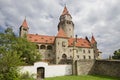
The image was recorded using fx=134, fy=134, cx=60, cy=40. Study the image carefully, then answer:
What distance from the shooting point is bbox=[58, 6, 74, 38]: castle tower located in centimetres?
5141

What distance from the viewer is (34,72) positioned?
2662cm

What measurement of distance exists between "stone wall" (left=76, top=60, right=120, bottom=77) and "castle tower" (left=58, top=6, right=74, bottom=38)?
22175mm

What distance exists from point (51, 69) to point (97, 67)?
1023cm

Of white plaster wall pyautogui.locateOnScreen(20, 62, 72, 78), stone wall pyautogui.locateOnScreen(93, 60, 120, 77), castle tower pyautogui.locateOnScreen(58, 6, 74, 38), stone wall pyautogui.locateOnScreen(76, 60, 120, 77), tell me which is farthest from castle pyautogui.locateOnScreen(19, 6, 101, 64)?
stone wall pyautogui.locateOnScreen(93, 60, 120, 77)

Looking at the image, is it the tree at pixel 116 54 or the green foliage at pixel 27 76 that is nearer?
the green foliage at pixel 27 76

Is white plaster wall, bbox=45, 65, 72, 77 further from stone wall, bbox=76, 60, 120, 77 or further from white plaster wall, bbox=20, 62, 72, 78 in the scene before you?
stone wall, bbox=76, 60, 120, 77

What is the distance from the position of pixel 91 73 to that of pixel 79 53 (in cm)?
1542

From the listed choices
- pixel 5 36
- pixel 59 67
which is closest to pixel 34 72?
pixel 59 67

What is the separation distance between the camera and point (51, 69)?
2845 cm

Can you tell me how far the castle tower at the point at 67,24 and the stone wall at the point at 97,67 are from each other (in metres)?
22.2

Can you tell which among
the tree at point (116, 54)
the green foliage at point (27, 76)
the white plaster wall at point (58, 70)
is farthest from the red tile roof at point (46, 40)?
the green foliage at point (27, 76)

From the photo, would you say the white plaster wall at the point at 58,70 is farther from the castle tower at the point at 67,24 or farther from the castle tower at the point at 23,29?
the castle tower at the point at 67,24

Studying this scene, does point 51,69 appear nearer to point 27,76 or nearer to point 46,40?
point 27,76

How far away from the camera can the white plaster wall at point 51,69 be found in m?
26.4
